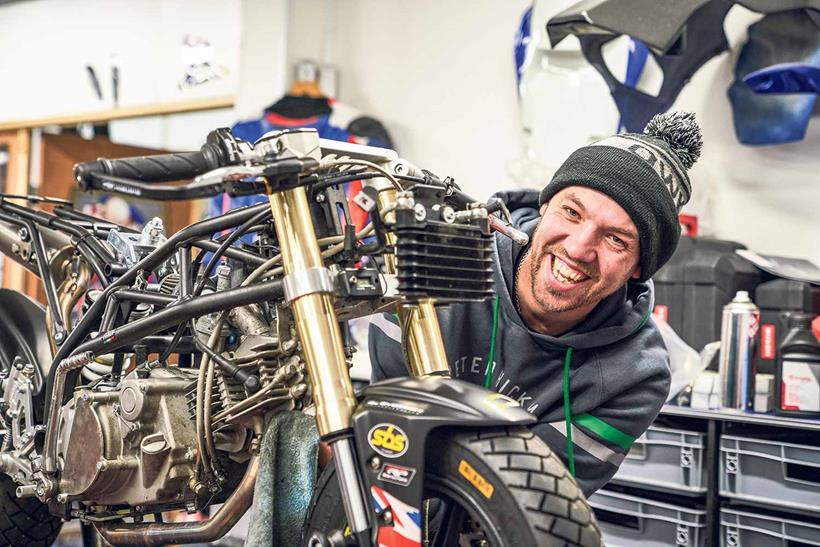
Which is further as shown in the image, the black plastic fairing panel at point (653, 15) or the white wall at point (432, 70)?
the white wall at point (432, 70)

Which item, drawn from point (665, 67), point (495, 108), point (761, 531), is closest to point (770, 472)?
point (761, 531)

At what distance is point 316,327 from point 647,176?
65cm

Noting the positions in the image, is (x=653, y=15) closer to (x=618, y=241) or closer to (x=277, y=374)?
(x=618, y=241)

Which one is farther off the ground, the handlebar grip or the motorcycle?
the handlebar grip

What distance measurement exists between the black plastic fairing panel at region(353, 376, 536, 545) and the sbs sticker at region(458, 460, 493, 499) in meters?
0.04

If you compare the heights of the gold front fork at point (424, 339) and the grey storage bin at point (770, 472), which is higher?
the gold front fork at point (424, 339)

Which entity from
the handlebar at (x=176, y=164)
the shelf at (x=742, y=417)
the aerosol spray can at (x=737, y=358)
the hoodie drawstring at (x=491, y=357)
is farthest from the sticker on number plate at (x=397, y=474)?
the aerosol spray can at (x=737, y=358)

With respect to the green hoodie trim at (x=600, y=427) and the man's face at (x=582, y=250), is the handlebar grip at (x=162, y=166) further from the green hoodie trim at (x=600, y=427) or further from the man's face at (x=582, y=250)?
the green hoodie trim at (x=600, y=427)

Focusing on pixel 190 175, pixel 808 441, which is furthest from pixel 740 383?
pixel 190 175

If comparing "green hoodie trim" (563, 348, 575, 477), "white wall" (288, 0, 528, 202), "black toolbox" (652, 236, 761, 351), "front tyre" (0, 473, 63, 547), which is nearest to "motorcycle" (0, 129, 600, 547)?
"front tyre" (0, 473, 63, 547)

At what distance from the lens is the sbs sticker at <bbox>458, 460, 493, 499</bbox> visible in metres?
1.00

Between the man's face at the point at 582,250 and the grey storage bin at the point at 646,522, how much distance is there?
1.02 meters

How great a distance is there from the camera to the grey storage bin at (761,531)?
2.17 meters

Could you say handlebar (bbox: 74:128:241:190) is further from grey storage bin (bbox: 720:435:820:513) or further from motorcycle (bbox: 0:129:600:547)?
grey storage bin (bbox: 720:435:820:513)
